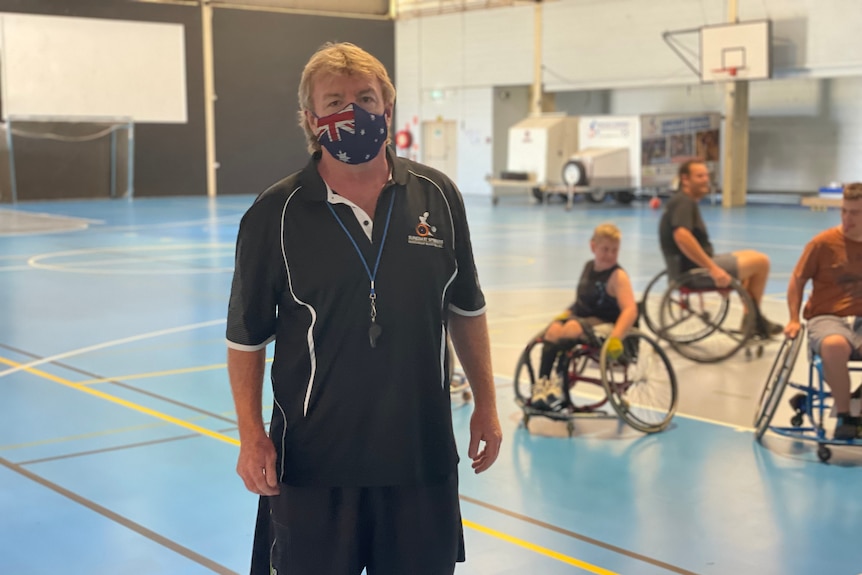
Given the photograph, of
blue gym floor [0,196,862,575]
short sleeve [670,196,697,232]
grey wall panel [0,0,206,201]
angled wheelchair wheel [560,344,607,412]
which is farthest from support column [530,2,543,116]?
angled wheelchair wheel [560,344,607,412]

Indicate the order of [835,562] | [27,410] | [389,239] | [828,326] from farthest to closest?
[27,410], [828,326], [835,562], [389,239]

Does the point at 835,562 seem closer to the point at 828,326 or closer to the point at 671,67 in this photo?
the point at 828,326

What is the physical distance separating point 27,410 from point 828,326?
447cm

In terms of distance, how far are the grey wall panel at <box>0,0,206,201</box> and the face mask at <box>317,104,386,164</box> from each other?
81.6ft

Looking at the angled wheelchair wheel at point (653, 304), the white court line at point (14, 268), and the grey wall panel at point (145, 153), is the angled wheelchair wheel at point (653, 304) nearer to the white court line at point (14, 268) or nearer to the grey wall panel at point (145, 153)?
the white court line at point (14, 268)

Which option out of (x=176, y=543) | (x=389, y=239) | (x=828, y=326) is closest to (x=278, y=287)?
(x=389, y=239)

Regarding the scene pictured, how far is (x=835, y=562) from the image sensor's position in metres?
3.89

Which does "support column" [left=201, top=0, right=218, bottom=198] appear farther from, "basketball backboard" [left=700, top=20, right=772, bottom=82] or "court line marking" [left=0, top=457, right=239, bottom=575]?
"court line marking" [left=0, top=457, right=239, bottom=575]

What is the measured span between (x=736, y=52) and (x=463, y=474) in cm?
1902

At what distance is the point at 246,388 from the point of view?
243 centimetres

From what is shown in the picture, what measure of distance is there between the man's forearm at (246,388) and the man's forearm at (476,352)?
494mm

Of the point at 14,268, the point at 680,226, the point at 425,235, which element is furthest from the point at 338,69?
the point at 14,268

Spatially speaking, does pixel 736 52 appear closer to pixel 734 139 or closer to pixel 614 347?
pixel 734 139

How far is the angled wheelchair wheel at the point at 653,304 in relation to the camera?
7.82m
